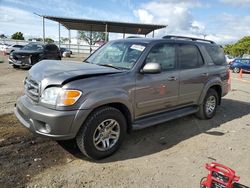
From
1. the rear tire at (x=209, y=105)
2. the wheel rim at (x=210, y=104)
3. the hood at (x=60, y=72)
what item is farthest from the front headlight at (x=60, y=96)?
the wheel rim at (x=210, y=104)

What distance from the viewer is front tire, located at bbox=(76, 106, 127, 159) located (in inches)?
159

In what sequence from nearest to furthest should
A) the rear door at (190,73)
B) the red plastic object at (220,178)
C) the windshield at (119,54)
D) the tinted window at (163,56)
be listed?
the red plastic object at (220,178) → the windshield at (119,54) → the tinted window at (163,56) → the rear door at (190,73)

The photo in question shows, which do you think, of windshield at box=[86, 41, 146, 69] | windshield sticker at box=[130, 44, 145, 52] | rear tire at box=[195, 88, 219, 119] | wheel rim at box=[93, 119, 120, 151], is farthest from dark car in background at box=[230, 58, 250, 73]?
wheel rim at box=[93, 119, 120, 151]

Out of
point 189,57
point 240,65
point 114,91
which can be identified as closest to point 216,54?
point 189,57

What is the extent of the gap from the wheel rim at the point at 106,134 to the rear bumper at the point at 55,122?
0.41 metres

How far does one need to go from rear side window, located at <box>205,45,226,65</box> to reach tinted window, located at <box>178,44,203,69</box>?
1.82ft

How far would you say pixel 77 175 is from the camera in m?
3.81

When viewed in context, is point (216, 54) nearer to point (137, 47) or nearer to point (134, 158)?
point (137, 47)

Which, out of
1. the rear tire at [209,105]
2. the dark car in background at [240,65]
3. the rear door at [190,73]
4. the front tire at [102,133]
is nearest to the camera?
the front tire at [102,133]

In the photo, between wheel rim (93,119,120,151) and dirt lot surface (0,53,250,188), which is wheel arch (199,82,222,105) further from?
wheel rim (93,119,120,151)

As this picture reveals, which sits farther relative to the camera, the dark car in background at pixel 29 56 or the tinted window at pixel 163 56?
the dark car in background at pixel 29 56

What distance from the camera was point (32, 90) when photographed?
4.21 metres

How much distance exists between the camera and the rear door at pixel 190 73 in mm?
5750

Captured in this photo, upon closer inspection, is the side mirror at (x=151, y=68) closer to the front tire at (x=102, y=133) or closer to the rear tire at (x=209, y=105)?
the front tire at (x=102, y=133)
